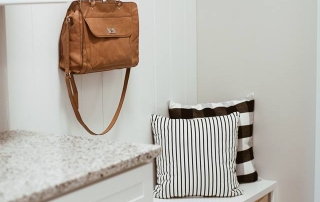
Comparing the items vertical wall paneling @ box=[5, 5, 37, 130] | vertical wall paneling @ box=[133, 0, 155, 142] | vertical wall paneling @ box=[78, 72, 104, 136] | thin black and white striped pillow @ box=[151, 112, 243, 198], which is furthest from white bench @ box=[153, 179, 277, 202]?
vertical wall paneling @ box=[5, 5, 37, 130]

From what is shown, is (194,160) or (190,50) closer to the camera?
(194,160)

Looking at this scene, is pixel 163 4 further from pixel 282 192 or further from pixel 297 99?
pixel 282 192

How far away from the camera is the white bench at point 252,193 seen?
2207mm

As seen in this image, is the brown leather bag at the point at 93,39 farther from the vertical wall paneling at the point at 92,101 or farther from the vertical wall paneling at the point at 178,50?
the vertical wall paneling at the point at 178,50

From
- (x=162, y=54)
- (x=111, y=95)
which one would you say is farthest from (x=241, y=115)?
(x=111, y=95)

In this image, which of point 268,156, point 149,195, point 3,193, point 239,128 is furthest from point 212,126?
point 3,193

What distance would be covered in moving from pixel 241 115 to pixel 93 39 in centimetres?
90

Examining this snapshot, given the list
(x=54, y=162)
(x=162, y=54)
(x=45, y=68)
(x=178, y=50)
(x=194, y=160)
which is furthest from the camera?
(x=178, y=50)

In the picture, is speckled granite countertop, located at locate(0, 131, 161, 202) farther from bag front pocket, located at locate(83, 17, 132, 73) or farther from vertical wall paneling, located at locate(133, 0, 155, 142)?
vertical wall paneling, located at locate(133, 0, 155, 142)

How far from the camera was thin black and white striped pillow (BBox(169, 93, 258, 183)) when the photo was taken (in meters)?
2.40

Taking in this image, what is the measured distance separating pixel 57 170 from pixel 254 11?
1512 millimetres

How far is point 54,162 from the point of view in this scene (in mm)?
1286

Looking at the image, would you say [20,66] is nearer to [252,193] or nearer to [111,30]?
[111,30]

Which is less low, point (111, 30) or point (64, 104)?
point (111, 30)
